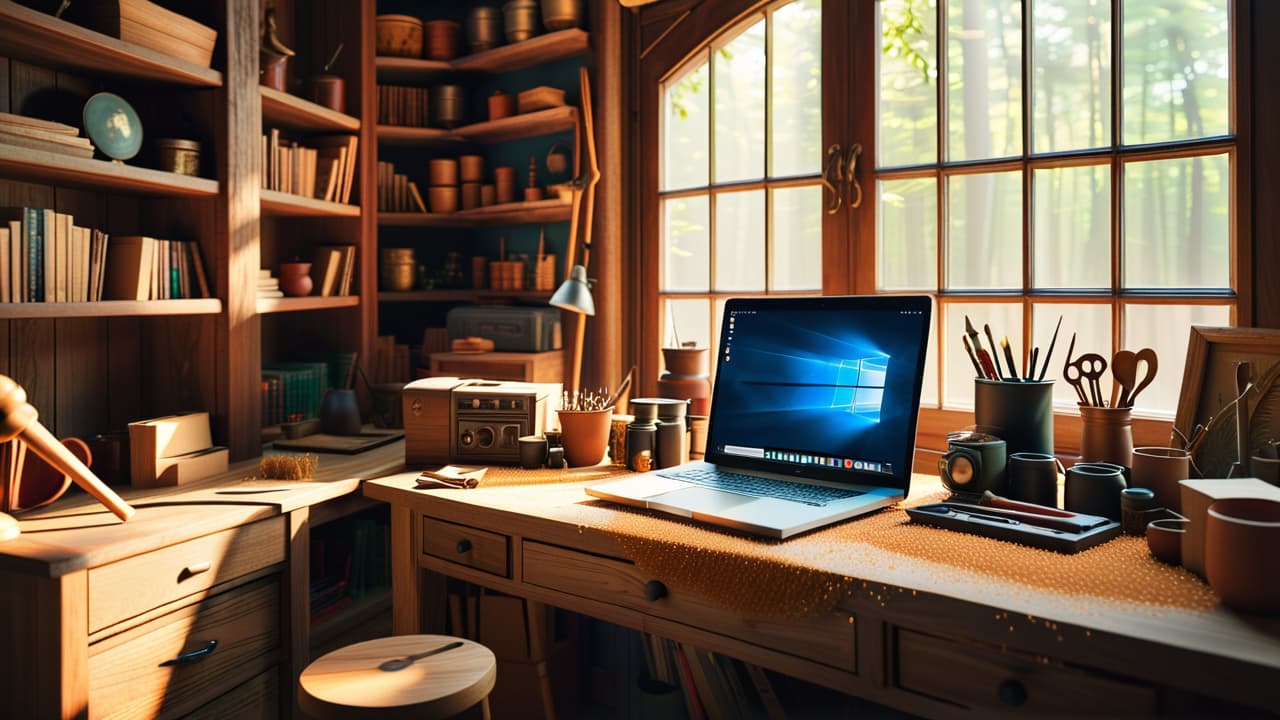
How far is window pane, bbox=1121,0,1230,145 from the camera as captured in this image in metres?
1.97

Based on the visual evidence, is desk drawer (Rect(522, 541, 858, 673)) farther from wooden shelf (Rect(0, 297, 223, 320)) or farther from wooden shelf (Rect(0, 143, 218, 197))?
wooden shelf (Rect(0, 143, 218, 197))

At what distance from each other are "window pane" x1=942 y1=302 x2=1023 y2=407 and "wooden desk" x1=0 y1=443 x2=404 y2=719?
1.54 m

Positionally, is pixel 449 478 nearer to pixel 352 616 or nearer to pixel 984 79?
pixel 352 616

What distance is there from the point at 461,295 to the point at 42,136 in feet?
5.00

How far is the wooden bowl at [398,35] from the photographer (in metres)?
3.24

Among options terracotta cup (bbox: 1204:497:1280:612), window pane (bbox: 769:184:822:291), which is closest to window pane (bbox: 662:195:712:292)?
window pane (bbox: 769:184:822:291)

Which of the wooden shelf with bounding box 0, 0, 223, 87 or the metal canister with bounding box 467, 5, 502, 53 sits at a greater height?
the metal canister with bounding box 467, 5, 502, 53

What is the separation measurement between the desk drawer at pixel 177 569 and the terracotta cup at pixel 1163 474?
1.82 m

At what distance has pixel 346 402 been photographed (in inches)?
109

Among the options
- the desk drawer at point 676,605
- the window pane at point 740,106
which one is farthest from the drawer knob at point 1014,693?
the window pane at point 740,106

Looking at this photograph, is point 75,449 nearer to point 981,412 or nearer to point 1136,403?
point 981,412

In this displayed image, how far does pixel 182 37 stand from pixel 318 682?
5.48ft

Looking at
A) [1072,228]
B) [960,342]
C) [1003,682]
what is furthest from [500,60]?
[1003,682]

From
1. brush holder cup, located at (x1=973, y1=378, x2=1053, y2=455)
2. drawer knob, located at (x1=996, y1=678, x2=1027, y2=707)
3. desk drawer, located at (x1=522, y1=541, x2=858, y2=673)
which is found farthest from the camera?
brush holder cup, located at (x1=973, y1=378, x2=1053, y2=455)
